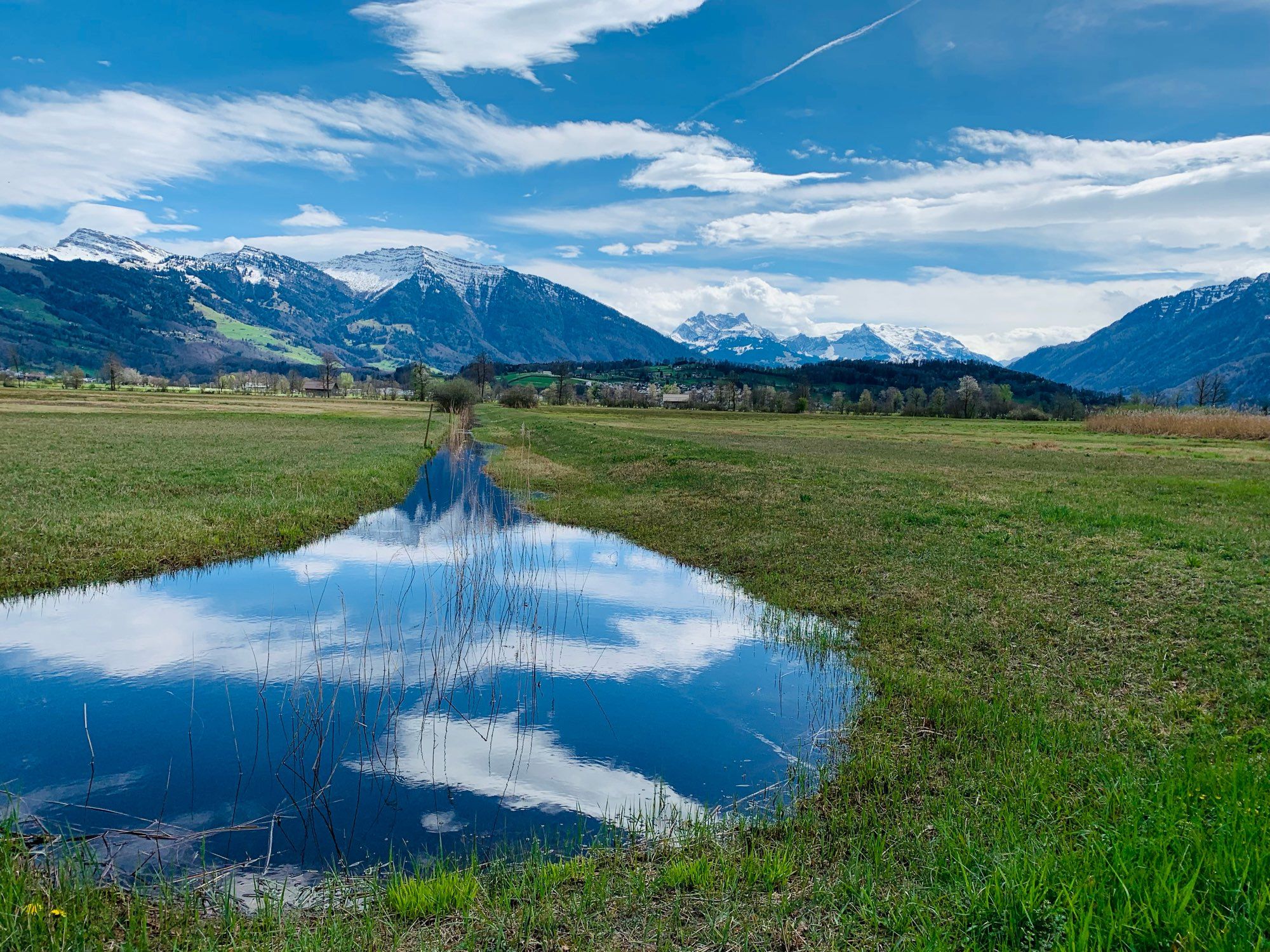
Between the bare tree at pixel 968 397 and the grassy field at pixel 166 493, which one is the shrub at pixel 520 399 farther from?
the grassy field at pixel 166 493

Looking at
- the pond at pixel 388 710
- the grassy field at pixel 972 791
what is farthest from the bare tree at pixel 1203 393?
the pond at pixel 388 710

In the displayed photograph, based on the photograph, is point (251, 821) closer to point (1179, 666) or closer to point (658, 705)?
point (658, 705)

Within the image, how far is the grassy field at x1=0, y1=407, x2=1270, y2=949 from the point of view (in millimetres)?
5730

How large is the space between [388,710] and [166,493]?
76.3ft

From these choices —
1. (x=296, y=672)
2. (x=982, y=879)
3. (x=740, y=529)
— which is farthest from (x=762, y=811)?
(x=740, y=529)

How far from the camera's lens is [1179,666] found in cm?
1280

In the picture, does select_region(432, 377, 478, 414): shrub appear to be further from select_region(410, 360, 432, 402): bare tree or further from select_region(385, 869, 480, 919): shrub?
select_region(385, 869, 480, 919): shrub

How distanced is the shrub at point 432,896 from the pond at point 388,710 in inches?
44.6

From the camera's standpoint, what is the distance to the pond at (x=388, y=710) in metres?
8.62

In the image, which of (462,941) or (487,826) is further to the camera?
(487,826)

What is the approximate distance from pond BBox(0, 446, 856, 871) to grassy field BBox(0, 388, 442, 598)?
2026 millimetres

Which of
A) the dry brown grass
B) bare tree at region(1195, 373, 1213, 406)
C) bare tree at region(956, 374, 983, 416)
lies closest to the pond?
the dry brown grass

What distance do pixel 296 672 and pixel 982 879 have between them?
38.8 ft

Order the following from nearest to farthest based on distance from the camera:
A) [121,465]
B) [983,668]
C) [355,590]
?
[983,668] < [355,590] < [121,465]
